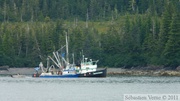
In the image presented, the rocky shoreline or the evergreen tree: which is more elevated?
the evergreen tree

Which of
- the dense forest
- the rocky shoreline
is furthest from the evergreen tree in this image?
the rocky shoreline

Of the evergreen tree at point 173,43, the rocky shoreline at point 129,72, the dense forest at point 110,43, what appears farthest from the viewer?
the dense forest at point 110,43

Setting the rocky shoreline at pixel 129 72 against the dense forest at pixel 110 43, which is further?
the dense forest at pixel 110 43

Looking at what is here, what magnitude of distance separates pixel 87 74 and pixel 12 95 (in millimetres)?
53914

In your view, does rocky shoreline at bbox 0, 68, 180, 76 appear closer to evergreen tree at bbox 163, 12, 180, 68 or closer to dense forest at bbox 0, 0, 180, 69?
dense forest at bbox 0, 0, 180, 69

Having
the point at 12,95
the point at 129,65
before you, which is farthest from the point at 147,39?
the point at 12,95

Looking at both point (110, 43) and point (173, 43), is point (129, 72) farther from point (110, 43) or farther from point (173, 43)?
point (110, 43)

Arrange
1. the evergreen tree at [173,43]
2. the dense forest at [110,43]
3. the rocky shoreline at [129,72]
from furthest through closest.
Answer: the dense forest at [110,43]
the evergreen tree at [173,43]
the rocky shoreline at [129,72]

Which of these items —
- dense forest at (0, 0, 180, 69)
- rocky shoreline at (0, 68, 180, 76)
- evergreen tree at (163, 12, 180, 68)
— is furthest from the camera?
dense forest at (0, 0, 180, 69)

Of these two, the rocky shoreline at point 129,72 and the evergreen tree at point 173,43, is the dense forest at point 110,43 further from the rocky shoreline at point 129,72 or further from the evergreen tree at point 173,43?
the rocky shoreline at point 129,72

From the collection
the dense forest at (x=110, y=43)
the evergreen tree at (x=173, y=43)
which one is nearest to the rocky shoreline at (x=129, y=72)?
the dense forest at (x=110, y=43)

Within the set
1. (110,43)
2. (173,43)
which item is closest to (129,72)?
(173,43)

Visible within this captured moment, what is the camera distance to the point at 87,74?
138250 mm

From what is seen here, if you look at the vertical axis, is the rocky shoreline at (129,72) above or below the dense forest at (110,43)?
below
